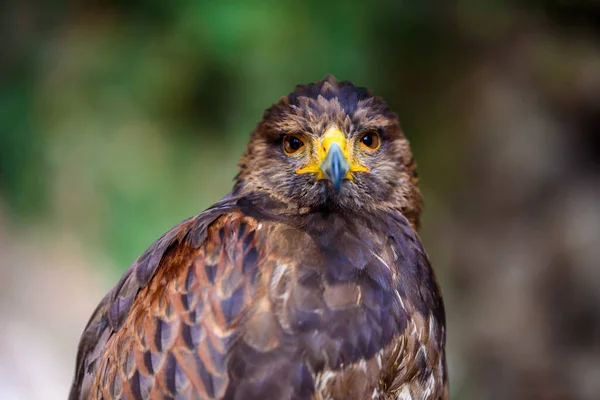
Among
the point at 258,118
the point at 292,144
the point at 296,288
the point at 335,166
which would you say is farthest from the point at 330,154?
the point at 258,118

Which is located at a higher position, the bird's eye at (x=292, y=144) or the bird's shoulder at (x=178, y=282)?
the bird's eye at (x=292, y=144)

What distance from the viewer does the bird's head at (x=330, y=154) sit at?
2.60 metres

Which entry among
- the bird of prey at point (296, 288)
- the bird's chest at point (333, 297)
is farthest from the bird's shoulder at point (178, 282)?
the bird's chest at point (333, 297)

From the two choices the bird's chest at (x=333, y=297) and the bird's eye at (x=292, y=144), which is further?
the bird's eye at (x=292, y=144)

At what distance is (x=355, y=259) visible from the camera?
7.88ft

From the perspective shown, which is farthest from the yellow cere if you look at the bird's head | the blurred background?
the blurred background

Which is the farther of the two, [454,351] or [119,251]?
[454,351]

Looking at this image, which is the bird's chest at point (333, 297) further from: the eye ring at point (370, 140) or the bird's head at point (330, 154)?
the eye ring at point (370, 140)

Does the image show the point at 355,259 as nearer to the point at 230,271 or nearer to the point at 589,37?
the point at 230,271

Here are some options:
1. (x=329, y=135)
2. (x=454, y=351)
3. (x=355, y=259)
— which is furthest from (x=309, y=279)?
(x=454, y=351)

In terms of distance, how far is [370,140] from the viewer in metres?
2.77

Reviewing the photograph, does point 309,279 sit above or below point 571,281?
above

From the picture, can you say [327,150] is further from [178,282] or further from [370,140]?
[178,282]

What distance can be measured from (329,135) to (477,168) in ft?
12.3
